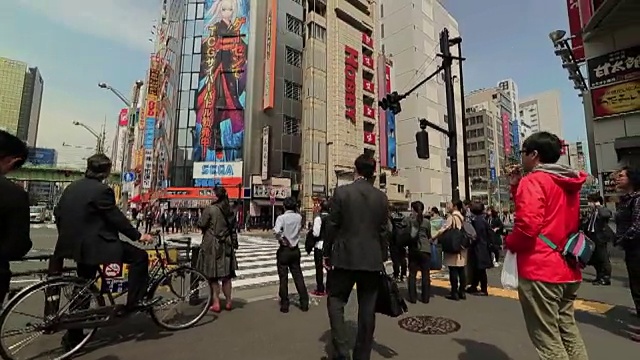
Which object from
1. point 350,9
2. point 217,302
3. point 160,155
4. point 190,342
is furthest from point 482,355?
point 350,9

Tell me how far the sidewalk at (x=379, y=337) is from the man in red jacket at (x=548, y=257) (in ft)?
3.85

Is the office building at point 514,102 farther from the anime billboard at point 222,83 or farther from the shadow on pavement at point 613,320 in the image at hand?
the shadow on pavement at point 613,320

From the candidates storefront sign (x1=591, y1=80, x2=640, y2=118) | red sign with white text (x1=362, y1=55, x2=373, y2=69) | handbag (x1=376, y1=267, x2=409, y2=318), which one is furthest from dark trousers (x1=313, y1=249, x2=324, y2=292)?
red sign with white text (x1=362, y1=55, x2=373, y2=69)

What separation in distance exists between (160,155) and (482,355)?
43.9 metres

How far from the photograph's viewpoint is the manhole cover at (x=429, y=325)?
432cm

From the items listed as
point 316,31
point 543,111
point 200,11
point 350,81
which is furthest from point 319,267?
point 543,111

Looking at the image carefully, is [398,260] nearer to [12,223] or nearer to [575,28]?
[12,223]

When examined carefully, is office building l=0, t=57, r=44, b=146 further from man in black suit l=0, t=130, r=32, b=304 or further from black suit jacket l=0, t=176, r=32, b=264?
black suit jacket l=0, t=176, r=32, b=264

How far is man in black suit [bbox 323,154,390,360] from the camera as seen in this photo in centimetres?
310

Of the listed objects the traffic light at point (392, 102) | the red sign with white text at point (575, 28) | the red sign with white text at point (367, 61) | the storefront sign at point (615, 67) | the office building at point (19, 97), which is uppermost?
the red sign with white text at point (367, 61)

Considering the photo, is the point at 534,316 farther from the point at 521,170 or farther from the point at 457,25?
the point at 457,25

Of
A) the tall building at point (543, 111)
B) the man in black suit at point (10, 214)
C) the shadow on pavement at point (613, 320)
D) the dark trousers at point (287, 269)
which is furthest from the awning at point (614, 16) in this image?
the tall building at point (543, 111)

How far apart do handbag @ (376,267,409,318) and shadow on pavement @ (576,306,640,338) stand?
3099 millimetres

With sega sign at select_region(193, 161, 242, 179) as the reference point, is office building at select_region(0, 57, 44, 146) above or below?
above
